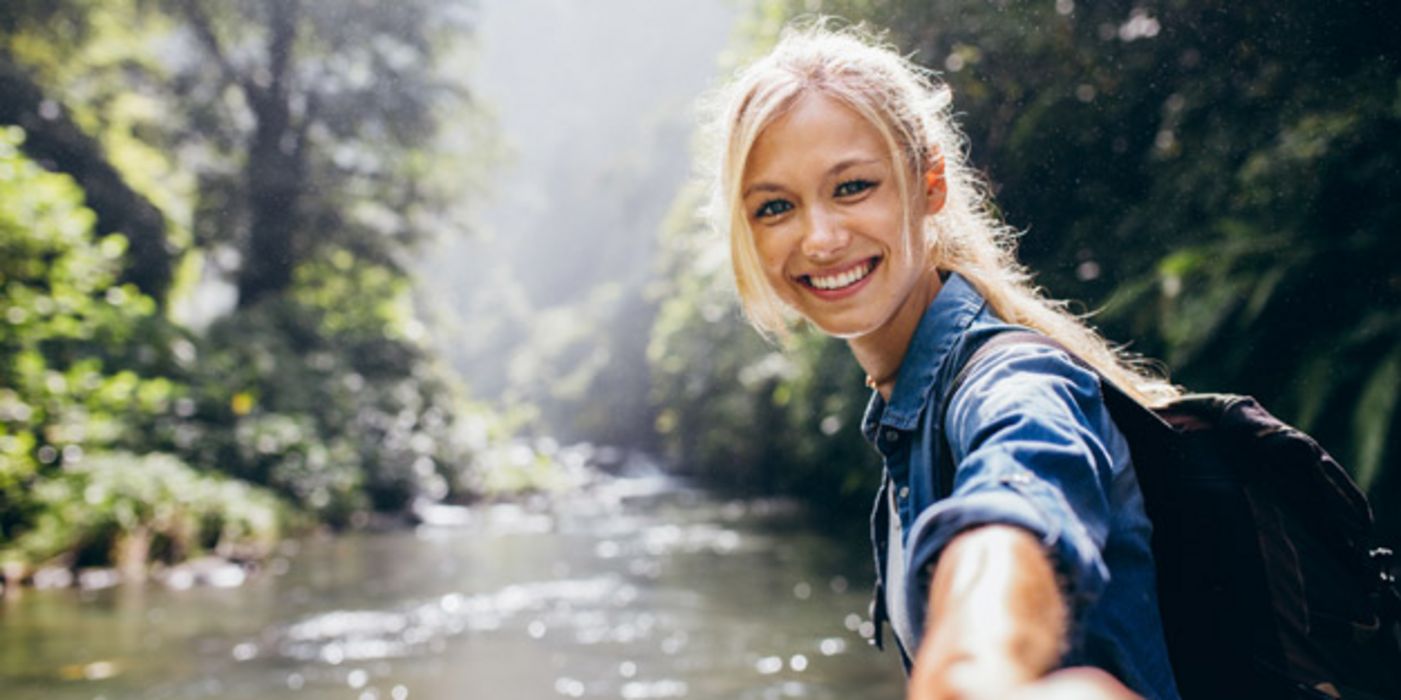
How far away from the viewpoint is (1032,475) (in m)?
0.97

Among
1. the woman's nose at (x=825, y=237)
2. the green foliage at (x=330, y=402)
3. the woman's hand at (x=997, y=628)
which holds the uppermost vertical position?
the woman's nose at (x=825, y=237)

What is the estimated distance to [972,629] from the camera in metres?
0.83

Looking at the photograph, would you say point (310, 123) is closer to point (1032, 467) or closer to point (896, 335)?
point (896, 335)

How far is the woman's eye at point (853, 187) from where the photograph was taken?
1475 mm

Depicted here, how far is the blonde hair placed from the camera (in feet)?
4.78

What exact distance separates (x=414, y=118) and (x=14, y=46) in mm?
6876

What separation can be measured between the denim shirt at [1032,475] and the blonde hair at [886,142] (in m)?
0.11

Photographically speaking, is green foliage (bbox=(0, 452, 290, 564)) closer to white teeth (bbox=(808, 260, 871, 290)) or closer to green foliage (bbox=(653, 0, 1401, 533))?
green foliage (bbox=(653, 0, 1401, 533))

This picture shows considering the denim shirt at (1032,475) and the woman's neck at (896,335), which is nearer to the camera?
the denim shirt at (1032,475)

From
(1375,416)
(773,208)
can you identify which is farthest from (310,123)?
(773,208)

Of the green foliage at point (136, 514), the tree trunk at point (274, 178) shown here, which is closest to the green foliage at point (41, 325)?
the green foliage at point (136, 514)

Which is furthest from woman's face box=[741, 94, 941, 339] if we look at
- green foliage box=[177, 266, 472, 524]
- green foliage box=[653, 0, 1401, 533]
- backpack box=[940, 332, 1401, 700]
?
green foliage box=[177, 266, 472, 524]

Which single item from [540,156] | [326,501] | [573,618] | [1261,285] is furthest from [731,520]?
[540,156]

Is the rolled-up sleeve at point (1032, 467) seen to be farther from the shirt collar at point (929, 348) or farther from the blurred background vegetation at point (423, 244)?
the blurred background vegetation at point (423, 244)
